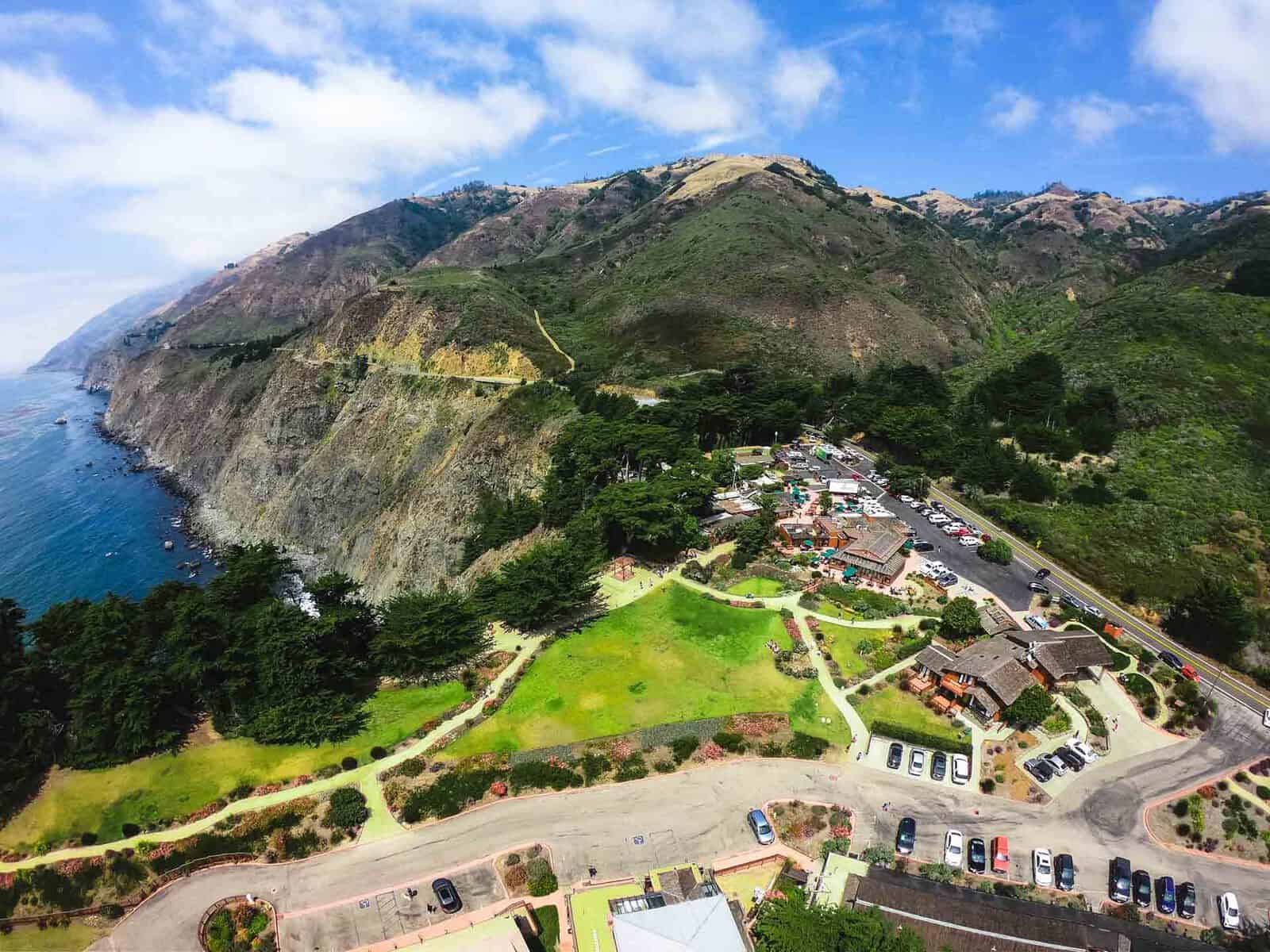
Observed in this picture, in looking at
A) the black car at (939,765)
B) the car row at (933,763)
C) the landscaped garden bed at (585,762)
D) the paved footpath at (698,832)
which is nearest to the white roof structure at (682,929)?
the paved footpath at (698,832)

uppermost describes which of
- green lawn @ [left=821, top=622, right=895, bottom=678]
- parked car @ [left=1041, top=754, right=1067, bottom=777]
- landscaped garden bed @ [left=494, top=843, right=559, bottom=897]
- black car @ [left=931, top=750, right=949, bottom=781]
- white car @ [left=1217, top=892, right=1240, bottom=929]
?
green lawn @ [left=821, top=622, right=895, bottom=678]

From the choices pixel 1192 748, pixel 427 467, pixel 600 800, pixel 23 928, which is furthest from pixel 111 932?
pixel 427 467

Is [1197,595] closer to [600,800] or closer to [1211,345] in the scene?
[600,800]

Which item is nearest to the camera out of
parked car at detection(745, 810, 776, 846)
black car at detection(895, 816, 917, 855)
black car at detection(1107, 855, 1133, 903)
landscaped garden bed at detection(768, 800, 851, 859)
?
black car at detection(1107, 855, 1133, 903)

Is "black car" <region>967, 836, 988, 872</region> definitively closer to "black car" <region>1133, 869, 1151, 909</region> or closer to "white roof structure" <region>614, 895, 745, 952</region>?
"black car" <region>1133, 869, 1151, 909</region>

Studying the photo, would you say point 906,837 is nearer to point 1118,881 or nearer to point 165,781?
→ point 1118,881

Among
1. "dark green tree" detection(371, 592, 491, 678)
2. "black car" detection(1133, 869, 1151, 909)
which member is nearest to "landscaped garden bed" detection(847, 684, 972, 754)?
"black car" detection(1133, 869, 1151, 909)

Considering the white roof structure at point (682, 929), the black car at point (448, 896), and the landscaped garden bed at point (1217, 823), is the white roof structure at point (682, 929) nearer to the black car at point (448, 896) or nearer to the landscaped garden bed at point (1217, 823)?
the black car at point (448, 896)

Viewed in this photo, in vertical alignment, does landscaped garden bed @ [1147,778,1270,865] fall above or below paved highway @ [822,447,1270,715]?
below
